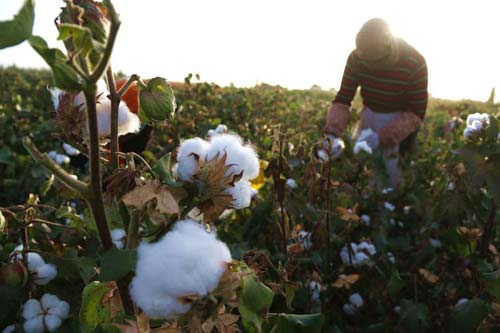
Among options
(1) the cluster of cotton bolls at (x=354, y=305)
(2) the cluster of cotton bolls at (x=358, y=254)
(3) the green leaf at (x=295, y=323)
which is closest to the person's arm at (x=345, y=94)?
(2) the cluster of cotton bolls at (x=358, y=254)

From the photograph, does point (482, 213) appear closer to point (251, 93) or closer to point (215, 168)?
point (215, 168)

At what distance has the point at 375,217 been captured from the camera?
2.42 m

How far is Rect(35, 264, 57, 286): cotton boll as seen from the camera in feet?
4.01

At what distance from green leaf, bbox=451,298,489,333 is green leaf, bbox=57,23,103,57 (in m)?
1.26

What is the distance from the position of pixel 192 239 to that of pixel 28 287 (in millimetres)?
866

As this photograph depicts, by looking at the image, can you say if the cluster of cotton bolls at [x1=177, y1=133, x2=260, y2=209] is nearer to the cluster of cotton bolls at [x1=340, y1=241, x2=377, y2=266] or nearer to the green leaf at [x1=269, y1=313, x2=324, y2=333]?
the green leaf at [x1=269, y1=313, x2=324, y2=333]

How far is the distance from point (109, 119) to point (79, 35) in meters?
0.26

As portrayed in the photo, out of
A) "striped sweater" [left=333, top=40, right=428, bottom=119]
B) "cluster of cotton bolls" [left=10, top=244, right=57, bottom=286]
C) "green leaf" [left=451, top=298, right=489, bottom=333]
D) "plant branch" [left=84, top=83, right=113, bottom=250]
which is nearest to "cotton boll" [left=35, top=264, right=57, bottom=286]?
"cluster of cotton bolls" [left=10, top=244, right=57, bottom=286]

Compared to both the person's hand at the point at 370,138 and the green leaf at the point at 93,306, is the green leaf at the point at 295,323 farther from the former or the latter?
the person's hand at the point at 370,138

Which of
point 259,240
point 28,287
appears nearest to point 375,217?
point 259,240

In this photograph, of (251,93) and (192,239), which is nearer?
(192,239)

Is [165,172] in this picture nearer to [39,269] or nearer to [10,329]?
[39,269]

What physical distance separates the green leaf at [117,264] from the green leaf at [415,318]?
1.31 metres

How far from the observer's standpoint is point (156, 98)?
0.68m
